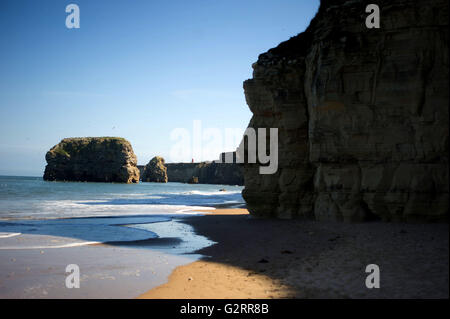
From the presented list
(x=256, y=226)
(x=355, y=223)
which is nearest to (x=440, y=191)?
(x=355, y=223)

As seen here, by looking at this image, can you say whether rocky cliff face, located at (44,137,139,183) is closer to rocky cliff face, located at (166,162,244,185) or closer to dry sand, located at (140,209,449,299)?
rocky cliff face, located at (166,162,244,185)

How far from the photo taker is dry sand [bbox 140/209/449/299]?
21.2 ft

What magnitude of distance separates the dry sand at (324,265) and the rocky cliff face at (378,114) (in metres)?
1.12

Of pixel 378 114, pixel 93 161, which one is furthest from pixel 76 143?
pixel 378 114

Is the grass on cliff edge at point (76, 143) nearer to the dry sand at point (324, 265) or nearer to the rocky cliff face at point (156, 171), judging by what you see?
the rocky cliff face at point (156, 171)

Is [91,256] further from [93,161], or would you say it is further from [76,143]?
[76,143]

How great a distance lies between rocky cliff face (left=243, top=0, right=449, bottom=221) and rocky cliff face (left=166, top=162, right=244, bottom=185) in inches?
4144

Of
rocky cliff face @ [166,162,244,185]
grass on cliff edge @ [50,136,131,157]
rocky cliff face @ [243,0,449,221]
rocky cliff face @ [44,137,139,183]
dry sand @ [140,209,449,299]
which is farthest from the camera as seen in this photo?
rocky cliff face @ [166,162,244,185]

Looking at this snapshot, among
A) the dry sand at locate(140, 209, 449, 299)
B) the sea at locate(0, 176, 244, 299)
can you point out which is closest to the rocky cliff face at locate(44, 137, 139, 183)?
the sea at locate(0, 176, 244, 299)

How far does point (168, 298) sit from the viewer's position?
682 centimetres

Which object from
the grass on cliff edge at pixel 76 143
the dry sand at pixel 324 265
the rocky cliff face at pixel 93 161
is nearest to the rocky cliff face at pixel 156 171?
the rocky cliff face at pixel 93 161

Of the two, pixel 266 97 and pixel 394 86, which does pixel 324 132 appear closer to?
pixel 394 86

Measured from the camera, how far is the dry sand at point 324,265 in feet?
21.2

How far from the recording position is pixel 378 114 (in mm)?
12445
